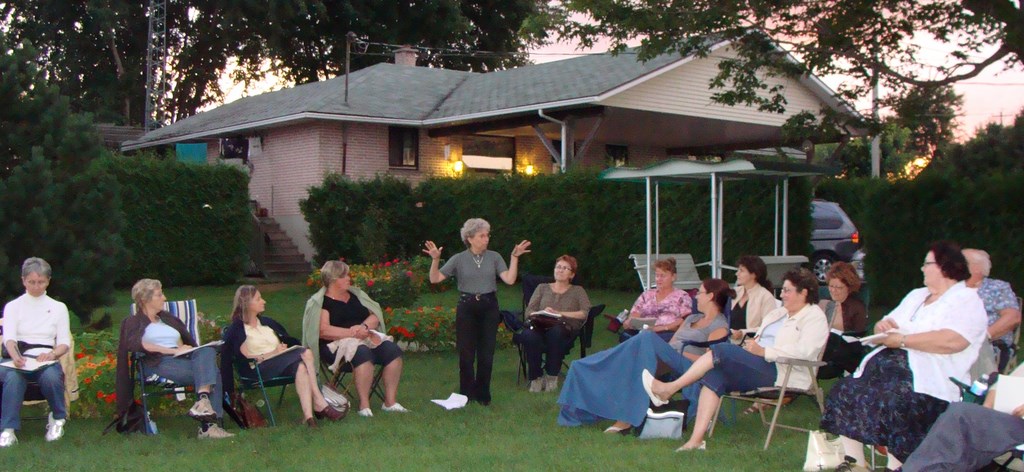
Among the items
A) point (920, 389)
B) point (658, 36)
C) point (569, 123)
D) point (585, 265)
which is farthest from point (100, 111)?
point (920, 389)

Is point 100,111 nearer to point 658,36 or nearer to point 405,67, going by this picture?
point 405,67

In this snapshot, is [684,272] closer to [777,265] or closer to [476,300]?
[777,265]

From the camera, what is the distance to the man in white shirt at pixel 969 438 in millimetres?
4758

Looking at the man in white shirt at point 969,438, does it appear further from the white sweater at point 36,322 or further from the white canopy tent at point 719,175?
the white canopy tent at point 719,175

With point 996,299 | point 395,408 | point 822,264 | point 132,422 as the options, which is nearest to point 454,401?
point 395,408

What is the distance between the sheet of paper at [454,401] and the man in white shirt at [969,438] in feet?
12.3

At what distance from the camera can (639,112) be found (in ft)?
69.6

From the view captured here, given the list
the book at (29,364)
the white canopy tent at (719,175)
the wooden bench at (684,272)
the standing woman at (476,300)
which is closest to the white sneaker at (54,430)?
the book at (29,364)

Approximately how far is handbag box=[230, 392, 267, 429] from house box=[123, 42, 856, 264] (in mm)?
12903

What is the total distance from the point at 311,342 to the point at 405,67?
19.9 metres

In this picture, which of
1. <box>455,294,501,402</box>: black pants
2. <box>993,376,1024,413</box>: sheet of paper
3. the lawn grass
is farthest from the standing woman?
<box>993,376,1024,413</box>: sheet of paper

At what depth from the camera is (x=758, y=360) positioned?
Result: 21.4ft

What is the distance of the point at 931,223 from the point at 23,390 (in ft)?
34.1

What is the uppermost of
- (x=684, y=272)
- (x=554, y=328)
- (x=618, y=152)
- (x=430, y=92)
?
(x=430, y=92)
